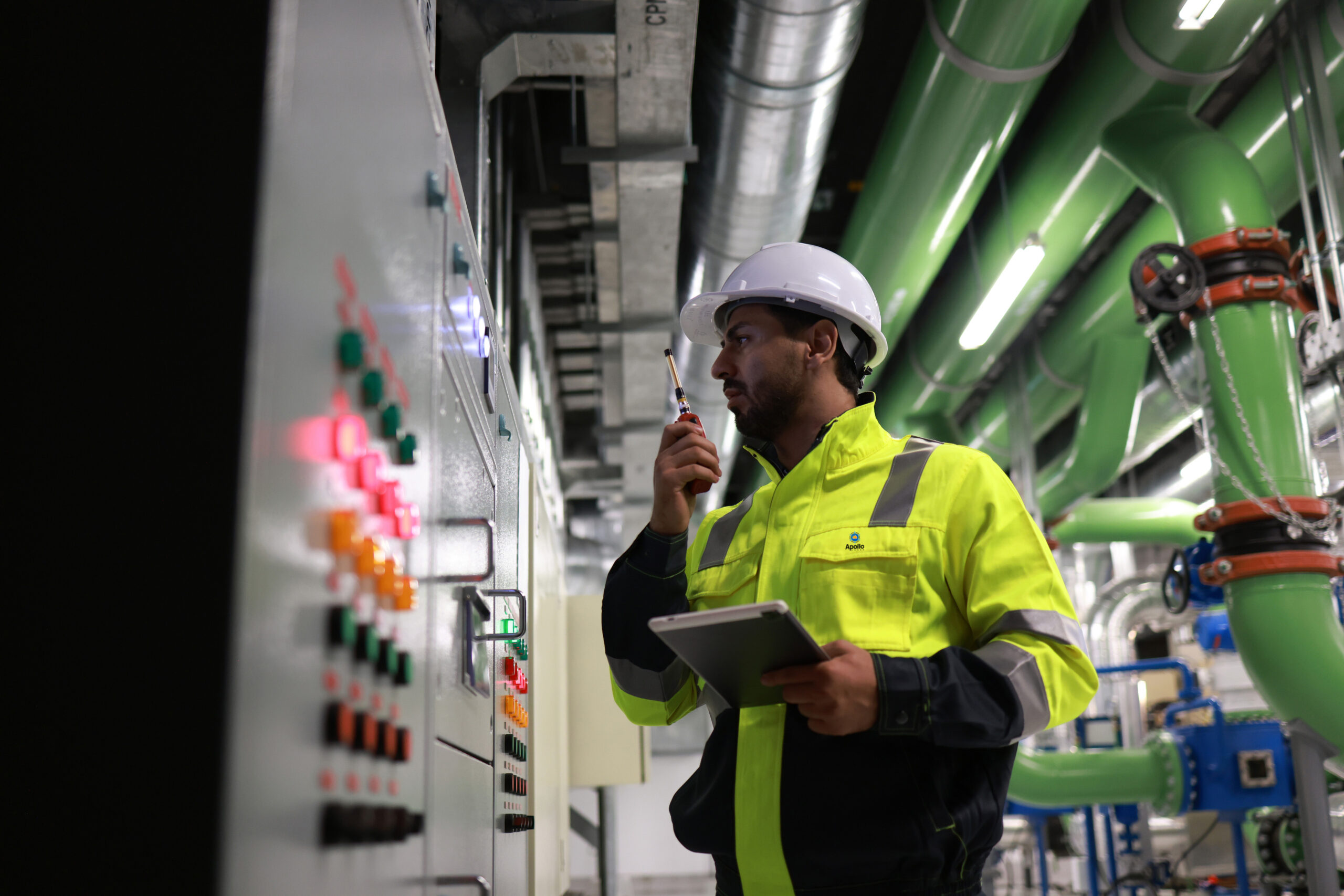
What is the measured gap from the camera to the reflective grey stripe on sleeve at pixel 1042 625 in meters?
1.43

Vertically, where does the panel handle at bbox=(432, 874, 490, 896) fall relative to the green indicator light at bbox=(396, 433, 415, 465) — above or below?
below

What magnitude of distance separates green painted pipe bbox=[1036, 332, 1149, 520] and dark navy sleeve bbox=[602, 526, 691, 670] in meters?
5.08

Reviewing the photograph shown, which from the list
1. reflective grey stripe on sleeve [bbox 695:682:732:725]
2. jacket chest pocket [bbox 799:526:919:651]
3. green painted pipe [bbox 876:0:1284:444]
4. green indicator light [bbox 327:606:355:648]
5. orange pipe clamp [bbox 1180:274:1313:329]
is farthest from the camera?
orange pipe clamp [bbox 1180:274:1313:329]

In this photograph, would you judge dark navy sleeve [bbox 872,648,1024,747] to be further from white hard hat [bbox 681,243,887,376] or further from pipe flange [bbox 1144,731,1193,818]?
pipe flange [bbox 1144,731,1193,818]

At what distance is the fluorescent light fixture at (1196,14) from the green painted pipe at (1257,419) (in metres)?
0.54

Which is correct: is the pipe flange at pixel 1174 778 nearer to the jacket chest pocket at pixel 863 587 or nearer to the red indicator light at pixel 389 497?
the jacket chest pocket at pixel 863 587

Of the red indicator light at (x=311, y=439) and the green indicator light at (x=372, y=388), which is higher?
the green indicator light at (x=372, y=388)

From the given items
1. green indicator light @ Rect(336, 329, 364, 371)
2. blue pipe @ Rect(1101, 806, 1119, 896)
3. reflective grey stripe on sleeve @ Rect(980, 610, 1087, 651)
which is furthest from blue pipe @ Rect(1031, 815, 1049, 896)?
green indicator light @ Rect(336, 329, 364, 371)

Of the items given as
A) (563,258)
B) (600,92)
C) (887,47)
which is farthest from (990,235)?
(600,92)

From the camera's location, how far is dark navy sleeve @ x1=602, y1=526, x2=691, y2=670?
5.81 feet

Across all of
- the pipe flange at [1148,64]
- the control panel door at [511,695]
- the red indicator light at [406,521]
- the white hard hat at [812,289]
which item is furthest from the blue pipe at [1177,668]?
the red indicator light at [406,521]

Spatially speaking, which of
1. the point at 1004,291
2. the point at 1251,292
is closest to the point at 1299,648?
the point at 1251,292

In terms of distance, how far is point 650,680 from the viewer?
179 centimetres

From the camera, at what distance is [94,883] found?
26.6 inches
